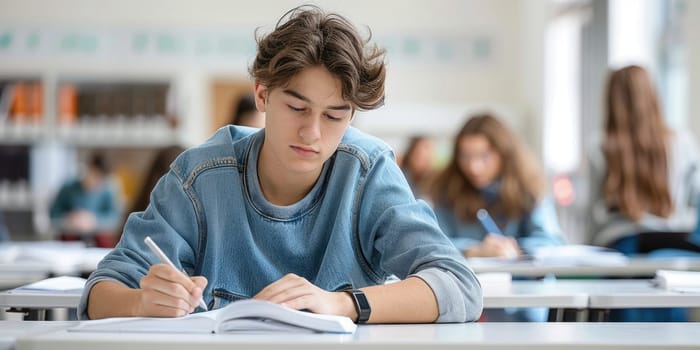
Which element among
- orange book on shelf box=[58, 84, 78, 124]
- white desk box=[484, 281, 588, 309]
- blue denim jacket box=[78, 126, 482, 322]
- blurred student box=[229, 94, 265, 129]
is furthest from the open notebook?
orange book on shelf box=[58, 84, 78, 124]

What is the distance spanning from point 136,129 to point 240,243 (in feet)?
20.4

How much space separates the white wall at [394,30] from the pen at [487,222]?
12.7 feet

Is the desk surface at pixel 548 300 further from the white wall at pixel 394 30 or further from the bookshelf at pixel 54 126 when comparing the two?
the white wall at pixel 394 30

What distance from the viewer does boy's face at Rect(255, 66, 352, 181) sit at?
1.67m

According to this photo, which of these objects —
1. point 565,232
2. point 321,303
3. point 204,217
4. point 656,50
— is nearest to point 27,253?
point 204,217

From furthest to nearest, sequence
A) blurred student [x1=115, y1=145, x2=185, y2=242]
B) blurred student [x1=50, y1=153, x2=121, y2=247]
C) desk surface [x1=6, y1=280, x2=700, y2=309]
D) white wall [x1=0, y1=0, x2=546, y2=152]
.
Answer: white wall [x1=0, y1=0, x2=546, y2=152], blurred student [x1=50, y1=153, x2=121, y2=247], blurred student [x1=115, y1=145, x2=185, y2=242], desk surface [x1=6, y1=280, x2=700, y2=309]

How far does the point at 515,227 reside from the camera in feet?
13.6

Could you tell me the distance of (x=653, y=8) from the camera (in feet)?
20.1

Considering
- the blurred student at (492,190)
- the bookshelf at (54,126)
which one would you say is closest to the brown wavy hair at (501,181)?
the blurred student at (492,190)

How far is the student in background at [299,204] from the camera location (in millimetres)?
1678

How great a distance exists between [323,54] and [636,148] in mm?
2686

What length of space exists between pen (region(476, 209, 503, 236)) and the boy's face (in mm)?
2443

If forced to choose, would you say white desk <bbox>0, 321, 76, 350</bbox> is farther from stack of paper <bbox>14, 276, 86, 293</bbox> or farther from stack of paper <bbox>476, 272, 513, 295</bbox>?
stack of paper <bbox>476, 272, 513, 295</bbox>

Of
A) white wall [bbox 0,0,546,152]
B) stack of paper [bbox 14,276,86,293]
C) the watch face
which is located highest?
white wall [bbox 0,0,546,152]
